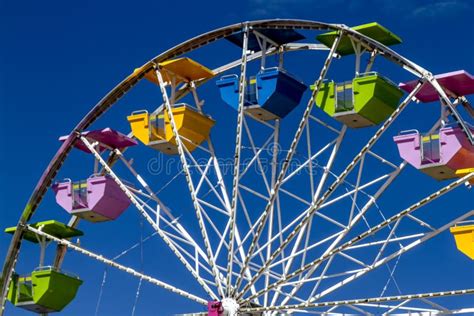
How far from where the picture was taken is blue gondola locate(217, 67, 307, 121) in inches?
1400

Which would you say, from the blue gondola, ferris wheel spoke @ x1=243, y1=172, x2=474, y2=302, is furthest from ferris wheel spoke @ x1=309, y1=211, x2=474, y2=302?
the blue gondola

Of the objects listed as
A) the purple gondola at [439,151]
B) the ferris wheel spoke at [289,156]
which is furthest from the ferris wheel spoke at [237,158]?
the purple gondola at [439,151]

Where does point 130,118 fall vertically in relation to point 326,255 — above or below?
above

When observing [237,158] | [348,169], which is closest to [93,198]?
[237,158]

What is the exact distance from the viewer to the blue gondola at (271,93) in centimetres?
3556

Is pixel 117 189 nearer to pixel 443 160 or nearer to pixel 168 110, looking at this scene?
pixel 168 110

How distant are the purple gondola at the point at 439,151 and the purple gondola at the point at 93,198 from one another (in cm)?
750

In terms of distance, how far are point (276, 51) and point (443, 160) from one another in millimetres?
5268

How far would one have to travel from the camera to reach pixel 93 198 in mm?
38000

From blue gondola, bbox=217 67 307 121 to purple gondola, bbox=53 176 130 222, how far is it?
397 cm

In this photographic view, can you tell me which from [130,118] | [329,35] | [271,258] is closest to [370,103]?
[329,35]

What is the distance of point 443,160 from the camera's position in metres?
33.4

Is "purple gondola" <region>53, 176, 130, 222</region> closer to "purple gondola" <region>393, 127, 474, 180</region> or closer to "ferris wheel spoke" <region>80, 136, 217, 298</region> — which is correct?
"ferris wheel spoke" <region>80, 136, 217, 298</region>

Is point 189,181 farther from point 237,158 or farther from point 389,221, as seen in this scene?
point 389,221
